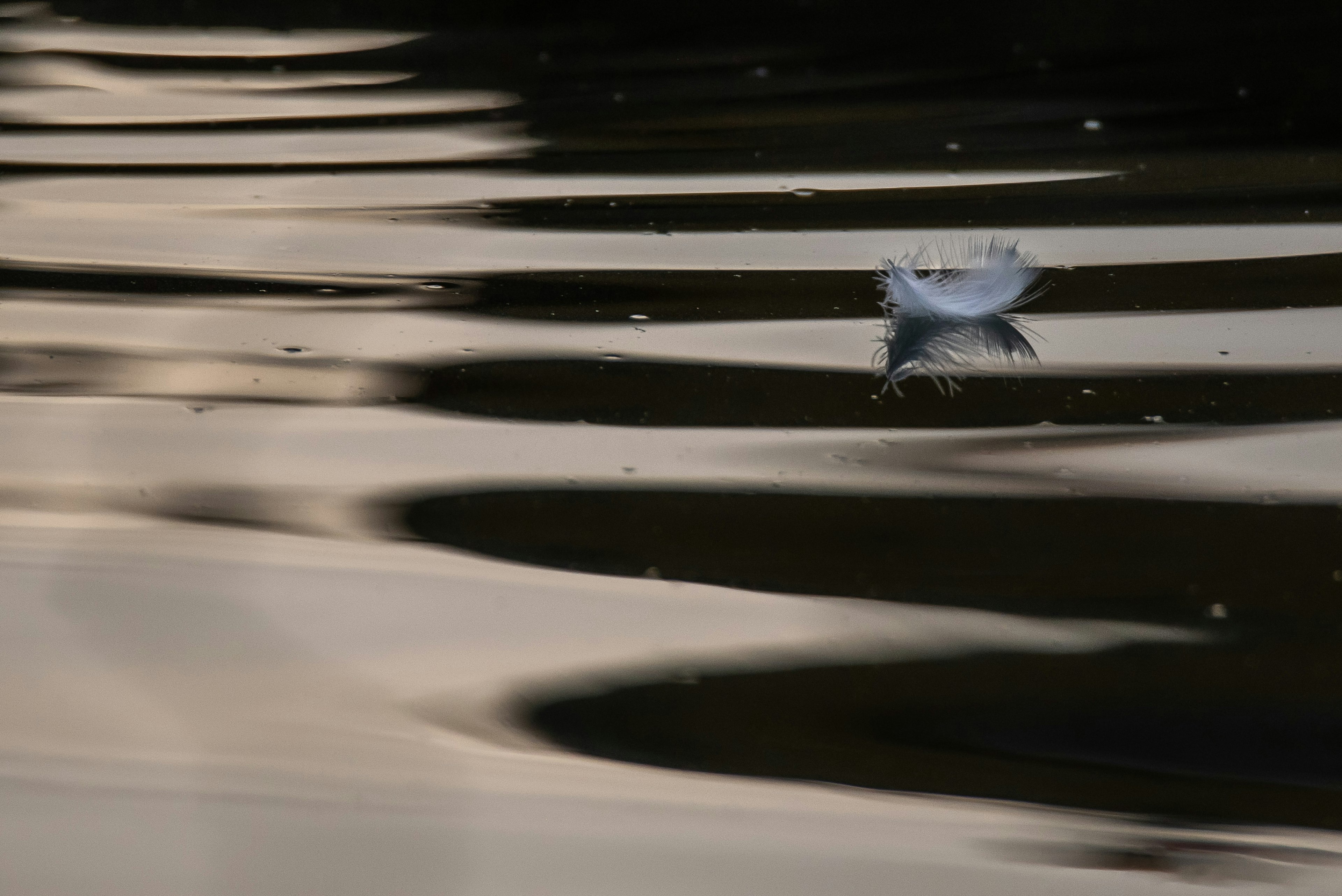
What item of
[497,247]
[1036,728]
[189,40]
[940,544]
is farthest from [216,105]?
[1036,728]

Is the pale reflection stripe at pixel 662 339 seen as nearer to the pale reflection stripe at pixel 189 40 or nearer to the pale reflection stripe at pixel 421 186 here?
the pale reflection stripe at pixel 421 186

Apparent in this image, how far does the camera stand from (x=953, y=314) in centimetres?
102

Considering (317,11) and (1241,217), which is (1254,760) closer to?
(1241,217)

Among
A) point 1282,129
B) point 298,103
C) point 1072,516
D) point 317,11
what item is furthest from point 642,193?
point 317,11

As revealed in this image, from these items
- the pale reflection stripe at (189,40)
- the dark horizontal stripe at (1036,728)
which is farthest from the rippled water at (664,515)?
the pale reflection stripe at (189,40)

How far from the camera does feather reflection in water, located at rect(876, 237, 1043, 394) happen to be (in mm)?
965

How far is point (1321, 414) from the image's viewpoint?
2.92 ft

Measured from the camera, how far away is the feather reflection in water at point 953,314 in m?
0.96

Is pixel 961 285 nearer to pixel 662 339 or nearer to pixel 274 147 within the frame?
pixel 662 339

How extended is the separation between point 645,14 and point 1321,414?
1388 millimetres

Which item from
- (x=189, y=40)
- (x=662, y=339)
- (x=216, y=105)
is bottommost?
(x=662, y=339)

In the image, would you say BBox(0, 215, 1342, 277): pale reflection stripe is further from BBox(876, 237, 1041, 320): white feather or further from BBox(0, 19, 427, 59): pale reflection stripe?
BBox(0, 19, 427, 59): pale reflection stripe

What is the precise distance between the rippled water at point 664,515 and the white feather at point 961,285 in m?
0.03

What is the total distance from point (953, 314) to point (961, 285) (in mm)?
49
